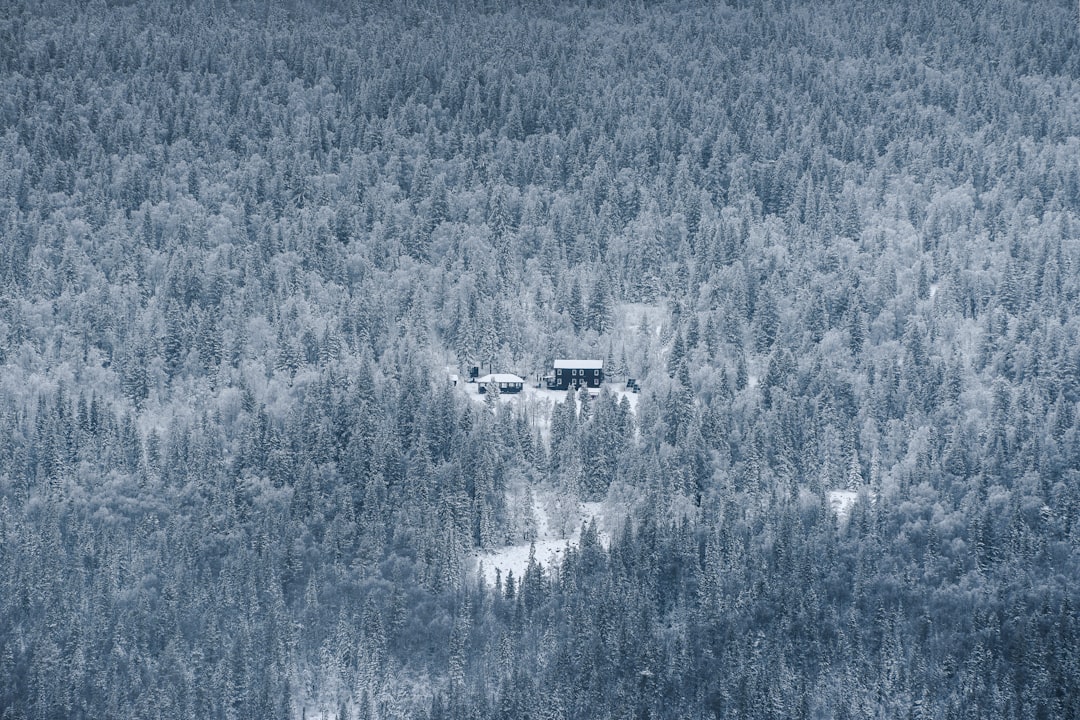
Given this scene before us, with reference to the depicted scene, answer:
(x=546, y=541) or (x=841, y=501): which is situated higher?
(x=841, y=501)

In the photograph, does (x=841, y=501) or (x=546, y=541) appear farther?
(x=841, y=501)

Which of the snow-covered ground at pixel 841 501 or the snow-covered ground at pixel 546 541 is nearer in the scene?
the snow-covered ground at pixel 546 541

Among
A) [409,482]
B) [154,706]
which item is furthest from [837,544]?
[154,706]

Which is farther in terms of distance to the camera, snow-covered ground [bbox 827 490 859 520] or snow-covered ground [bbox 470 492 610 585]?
snow-covered ground [bbox 827 490 859 520]

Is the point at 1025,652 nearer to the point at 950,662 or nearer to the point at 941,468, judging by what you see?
the point at 950,662

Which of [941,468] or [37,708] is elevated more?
[941,468]

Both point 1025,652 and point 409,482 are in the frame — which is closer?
point 1025,652

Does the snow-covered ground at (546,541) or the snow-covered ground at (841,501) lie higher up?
the snow-covered ground at (841,501)

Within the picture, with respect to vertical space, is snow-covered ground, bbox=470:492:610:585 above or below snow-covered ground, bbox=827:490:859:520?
below
